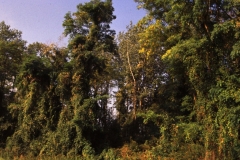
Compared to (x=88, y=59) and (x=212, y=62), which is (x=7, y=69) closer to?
(x=88, y=59)

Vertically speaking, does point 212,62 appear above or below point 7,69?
below

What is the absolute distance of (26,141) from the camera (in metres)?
19.9

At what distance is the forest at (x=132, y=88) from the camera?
47.8 ft

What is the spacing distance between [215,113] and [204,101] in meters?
0.83

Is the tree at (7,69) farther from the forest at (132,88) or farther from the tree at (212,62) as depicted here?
the tree at (212,62)

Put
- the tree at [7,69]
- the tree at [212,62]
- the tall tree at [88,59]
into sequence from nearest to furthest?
the tree at [212,62] < the tall tree at [88,59] < the tree at [7,69]

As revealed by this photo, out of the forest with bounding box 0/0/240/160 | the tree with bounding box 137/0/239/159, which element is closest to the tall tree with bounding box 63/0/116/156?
the forest with bounding box 0/0/240/160

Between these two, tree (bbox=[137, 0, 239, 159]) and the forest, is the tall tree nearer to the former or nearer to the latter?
the forest

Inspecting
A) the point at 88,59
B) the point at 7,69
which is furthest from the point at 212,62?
the point at 7,69

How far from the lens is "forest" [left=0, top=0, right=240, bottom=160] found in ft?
47.8

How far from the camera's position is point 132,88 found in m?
24.8

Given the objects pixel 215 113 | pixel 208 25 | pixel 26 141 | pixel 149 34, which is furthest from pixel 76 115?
pixel 208 25

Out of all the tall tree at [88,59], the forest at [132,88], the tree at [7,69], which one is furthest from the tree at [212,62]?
the tree at [7,69]

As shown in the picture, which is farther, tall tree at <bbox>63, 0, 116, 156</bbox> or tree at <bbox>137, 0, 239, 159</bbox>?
tall tree at <bbox>63, 0, 116, 156</bbox>
